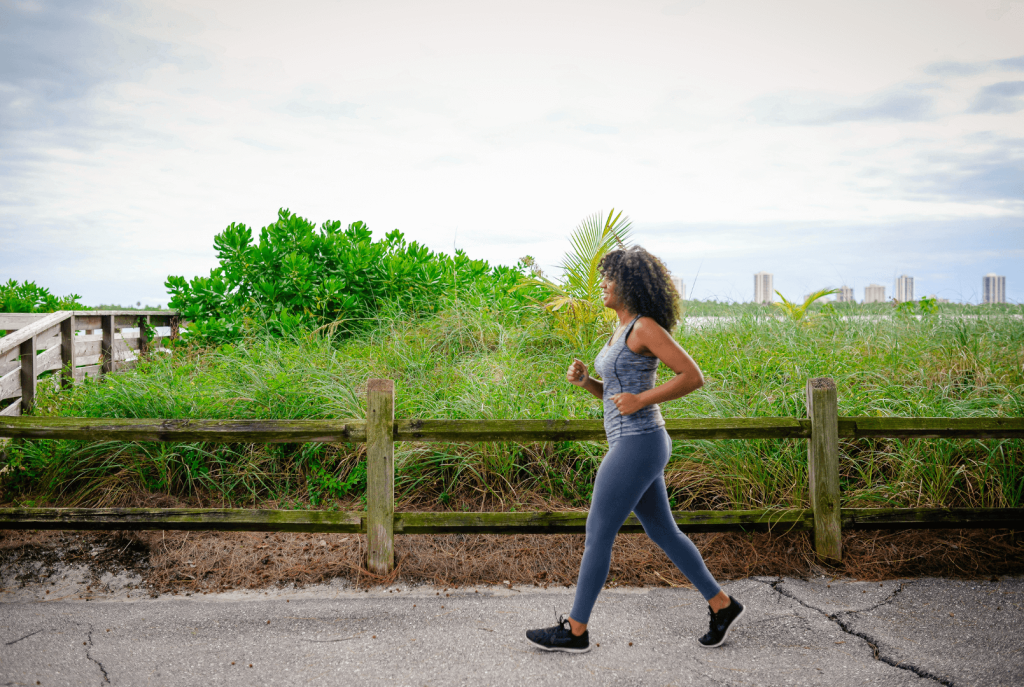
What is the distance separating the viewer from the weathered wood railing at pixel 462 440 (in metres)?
4.27

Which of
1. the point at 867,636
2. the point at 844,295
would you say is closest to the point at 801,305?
the point at 844,295

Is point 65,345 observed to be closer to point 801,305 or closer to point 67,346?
point 67,346

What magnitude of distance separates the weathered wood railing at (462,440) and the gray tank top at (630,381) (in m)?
1.26

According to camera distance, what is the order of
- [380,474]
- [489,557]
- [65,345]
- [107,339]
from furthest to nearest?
[107,339] < [65,345] < [489,557] < [380,474]

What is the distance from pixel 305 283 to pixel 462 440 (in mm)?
6068

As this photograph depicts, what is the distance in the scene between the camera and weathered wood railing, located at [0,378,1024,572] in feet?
14.0

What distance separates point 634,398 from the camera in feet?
9.43

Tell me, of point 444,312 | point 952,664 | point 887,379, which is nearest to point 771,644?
point 952,664

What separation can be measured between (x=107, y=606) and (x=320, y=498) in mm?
1756

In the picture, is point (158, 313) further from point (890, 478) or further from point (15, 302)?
point (890, 478)

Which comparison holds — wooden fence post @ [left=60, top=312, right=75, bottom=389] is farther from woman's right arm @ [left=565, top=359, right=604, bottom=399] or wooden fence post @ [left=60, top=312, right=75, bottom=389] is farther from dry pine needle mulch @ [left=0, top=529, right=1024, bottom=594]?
woman's right arm @ [left=565, top=359, right=604, bottom=399]

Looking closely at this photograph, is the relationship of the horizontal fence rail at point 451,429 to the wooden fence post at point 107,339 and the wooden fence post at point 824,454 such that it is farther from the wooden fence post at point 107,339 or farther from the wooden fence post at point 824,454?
the wooden fence post at point 107,339

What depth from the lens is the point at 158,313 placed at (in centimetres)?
1192

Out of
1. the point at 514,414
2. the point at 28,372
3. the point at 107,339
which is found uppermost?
the point at 107,339
